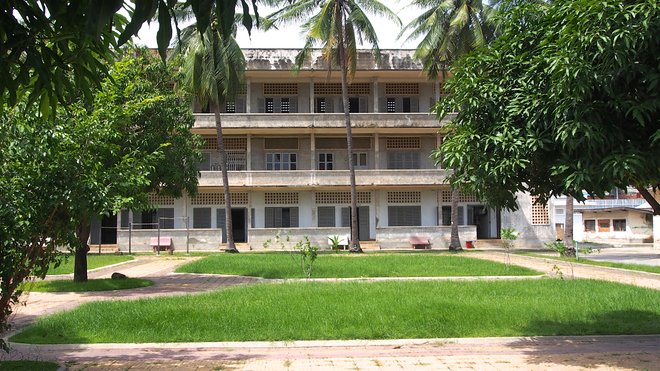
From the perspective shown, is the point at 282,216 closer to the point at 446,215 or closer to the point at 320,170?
the point at 320,170

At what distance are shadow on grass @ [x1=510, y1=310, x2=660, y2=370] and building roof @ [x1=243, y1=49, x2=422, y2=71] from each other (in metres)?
28.5

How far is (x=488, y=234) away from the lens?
1569 inches

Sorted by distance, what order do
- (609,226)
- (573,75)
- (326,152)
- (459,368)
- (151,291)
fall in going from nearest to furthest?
(573,75), (459,368), (151,291), (326,152), (609,226)

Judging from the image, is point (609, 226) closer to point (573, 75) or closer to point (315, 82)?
point (315, 82)

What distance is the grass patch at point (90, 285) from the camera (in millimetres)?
15547

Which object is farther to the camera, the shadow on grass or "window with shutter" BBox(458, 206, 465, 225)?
"window with shutter" BBox(458, 206, 465, 225)

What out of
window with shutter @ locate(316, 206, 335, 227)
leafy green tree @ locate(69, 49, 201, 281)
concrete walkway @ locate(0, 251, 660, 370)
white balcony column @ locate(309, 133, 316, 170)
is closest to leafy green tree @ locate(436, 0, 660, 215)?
concrete walkway @ locate(0, 251, 660, 370)

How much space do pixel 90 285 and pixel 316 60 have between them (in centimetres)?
2409

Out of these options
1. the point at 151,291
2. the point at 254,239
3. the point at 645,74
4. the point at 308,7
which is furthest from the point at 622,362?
the point at 254,239

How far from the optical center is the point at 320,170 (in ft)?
122

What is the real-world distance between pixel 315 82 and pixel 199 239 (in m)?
12.6

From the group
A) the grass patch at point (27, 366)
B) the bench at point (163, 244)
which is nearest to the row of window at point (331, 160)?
the bench at point (163, 244)

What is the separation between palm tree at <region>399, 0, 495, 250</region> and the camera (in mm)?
29797

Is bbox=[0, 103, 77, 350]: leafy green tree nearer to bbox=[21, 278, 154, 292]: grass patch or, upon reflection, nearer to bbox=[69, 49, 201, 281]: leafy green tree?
bbox=[69, 49, 201, 281]: leafy green tree
